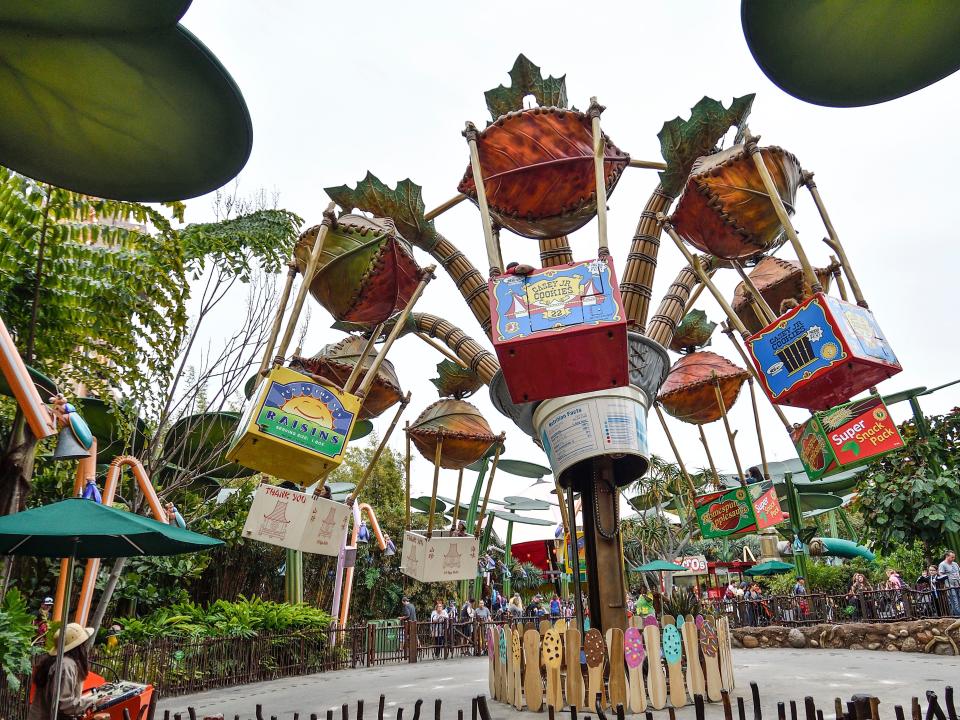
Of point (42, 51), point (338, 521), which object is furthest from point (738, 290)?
point (42, 51)

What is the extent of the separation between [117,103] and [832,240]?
6.95 meters

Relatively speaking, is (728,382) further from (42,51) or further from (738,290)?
(42,51)

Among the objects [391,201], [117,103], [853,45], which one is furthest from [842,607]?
[117,103]

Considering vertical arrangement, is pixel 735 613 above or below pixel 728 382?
below

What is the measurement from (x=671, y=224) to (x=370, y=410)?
233 inches

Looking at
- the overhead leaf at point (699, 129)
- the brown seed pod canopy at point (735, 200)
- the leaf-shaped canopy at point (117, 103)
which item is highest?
the overhead leaf at point (699, 129)

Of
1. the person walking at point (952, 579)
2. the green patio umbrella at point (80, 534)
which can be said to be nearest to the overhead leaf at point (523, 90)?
the green patio umbrella at point (80, 534)

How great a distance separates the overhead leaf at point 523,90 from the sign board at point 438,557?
5.86 m

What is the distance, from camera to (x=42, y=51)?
8.08 feet

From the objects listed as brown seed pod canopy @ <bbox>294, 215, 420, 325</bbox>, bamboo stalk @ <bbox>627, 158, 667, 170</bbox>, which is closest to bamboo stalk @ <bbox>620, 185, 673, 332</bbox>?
bamboo stalk @ <bbox>627, 158, 667, 170</bbox>

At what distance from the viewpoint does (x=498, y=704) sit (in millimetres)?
8148

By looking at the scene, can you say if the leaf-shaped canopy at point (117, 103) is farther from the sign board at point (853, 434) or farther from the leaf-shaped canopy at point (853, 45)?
the sign board at point (853, 434)

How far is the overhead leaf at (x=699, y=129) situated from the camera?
8578mm

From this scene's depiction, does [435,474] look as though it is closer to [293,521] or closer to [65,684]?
[293,521]
